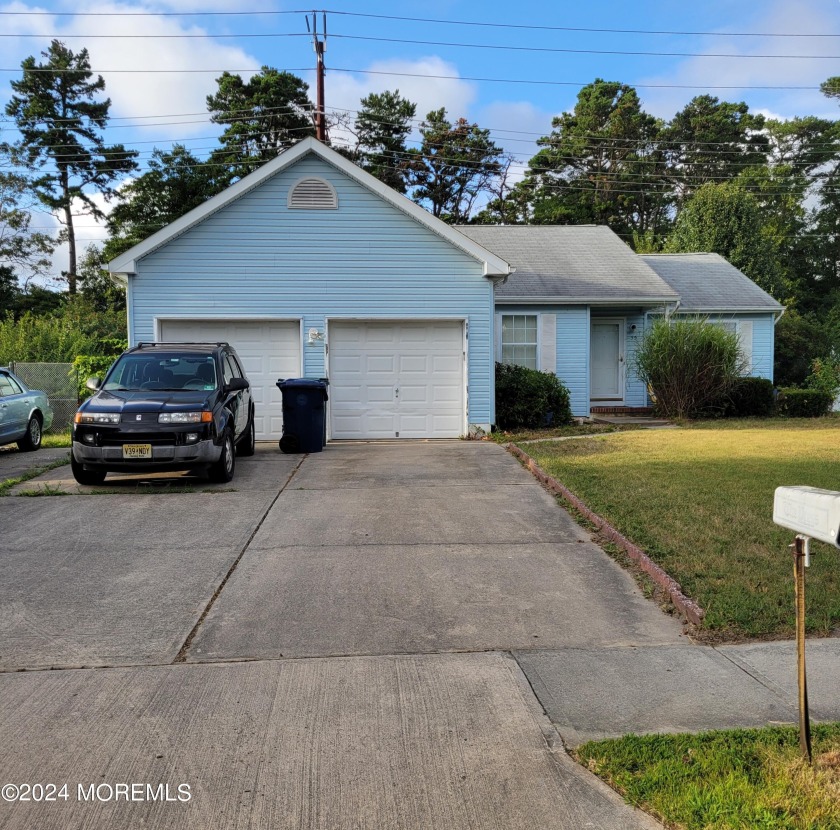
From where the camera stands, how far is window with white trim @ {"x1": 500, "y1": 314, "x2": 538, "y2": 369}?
1862 cm

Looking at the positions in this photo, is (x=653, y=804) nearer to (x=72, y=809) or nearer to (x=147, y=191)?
(x=72, y=809)

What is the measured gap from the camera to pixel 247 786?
123 inches

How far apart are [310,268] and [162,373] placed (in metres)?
4.89

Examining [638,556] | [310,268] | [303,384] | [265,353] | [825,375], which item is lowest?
[638,556]

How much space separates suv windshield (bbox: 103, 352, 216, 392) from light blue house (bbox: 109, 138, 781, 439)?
12.8ft

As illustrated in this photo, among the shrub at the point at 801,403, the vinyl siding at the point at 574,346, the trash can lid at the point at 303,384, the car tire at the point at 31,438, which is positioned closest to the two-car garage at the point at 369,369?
the trash can lid at the point at 303,384

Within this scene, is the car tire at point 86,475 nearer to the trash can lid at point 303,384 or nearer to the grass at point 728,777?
the trash can lid at point 303,384

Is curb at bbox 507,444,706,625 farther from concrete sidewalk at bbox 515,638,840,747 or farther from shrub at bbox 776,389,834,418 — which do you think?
shrub at bbox 776,389,834,418

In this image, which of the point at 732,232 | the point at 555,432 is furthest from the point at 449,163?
the point at 555,432

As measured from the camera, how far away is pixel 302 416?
42.9ft

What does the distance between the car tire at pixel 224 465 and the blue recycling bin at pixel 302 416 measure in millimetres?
2792

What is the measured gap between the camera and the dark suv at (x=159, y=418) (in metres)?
9.26

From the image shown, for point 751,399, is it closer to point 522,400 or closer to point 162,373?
point 522,400

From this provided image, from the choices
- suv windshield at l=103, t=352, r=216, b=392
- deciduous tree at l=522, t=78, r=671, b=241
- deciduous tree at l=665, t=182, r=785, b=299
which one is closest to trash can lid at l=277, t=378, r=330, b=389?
suv windshield at l=103, t=352, r=216, b=392
